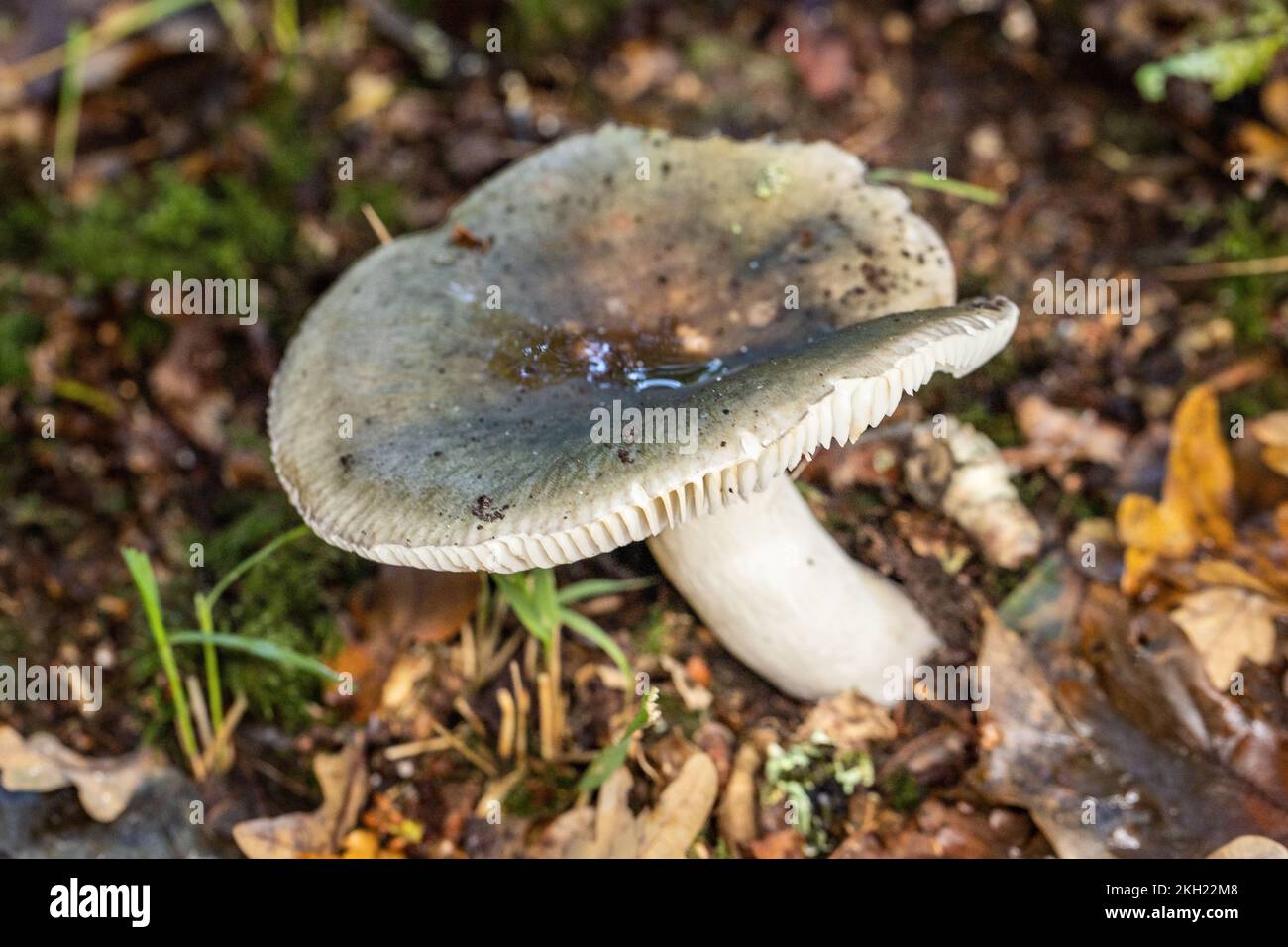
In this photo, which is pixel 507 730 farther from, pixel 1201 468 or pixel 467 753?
pixel 1201 468

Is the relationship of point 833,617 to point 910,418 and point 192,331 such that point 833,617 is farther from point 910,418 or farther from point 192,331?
point 192,331

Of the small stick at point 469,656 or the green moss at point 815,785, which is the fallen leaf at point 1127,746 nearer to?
the green moss at point 815,785

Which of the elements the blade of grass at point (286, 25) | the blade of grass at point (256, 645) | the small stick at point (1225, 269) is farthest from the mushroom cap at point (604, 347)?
the blade of grass at point (286, 25)

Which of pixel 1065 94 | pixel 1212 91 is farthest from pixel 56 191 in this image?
pixel 1212 91

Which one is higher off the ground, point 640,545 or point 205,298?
point 205,298

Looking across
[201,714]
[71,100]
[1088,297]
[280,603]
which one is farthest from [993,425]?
[71,100]
